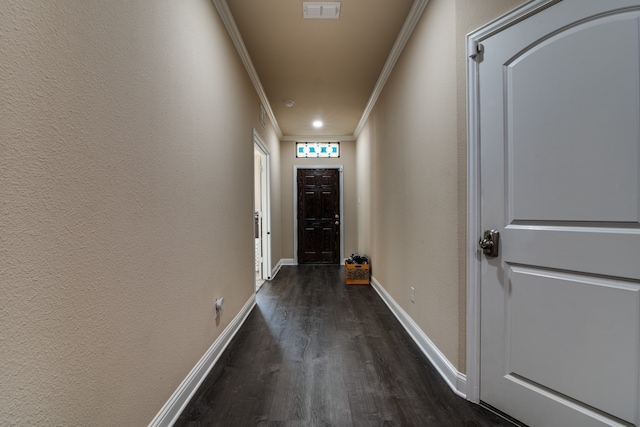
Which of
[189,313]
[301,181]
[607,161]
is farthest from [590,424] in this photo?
[301,181]

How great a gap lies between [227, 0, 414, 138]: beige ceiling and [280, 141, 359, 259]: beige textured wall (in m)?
1.63

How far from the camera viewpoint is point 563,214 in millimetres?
1248

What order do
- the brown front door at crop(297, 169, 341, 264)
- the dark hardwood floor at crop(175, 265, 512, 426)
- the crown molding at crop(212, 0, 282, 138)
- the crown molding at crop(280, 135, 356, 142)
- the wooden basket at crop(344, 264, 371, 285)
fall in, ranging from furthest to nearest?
the brown front door at crop(297, 169, 341, 264)
the crown molding at crop(280, 135, 356, 142)
the wooden basket at crop(344, 264, 371, 285)
the crown molding at crop(212, 0, 282, 138)
the dark hardwood floor at crop(175, 265, 512, 426)

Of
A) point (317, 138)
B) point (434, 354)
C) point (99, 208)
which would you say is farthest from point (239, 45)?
point (317, 138)

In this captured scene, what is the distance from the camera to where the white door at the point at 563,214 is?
42.9 inches

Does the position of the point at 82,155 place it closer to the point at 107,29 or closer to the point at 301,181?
the point at 107,29

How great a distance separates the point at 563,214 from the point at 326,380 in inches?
61.5

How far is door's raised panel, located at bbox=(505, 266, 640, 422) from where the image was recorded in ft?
3.58

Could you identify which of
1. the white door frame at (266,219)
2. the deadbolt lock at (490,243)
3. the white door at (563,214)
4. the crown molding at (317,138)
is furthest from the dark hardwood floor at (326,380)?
the crown molding at (317,138)

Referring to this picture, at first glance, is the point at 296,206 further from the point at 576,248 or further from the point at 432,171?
the point at 576,248

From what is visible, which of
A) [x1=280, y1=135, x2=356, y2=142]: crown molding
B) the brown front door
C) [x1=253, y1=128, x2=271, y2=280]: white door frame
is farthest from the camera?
the brown front door

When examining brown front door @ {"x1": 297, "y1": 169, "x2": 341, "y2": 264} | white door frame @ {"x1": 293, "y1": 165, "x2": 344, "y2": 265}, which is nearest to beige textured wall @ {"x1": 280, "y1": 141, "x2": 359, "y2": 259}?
white door frame @ {"x1": 293, "y1": 165, "x2": 344, "y2": 265}

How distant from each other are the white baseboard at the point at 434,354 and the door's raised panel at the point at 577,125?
0.97m

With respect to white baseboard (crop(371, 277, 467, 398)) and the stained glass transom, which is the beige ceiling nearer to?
the stained glass transom
